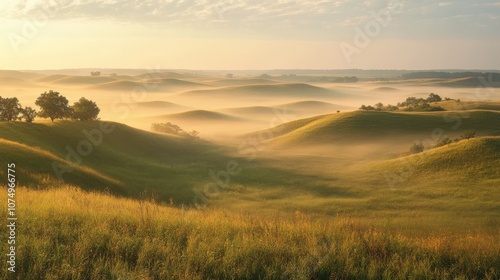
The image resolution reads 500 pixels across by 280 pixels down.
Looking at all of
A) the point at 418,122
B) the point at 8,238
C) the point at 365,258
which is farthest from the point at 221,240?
the point at 418,122

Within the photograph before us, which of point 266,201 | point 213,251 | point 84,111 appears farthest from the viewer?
point 84,111

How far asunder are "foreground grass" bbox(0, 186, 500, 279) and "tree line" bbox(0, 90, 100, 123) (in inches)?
1975

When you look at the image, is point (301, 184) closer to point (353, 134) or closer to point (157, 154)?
point (157, 154)

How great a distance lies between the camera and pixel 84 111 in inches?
2854

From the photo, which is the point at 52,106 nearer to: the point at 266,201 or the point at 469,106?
the point at 266,201

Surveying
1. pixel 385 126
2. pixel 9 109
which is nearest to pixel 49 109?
pixel 9 109

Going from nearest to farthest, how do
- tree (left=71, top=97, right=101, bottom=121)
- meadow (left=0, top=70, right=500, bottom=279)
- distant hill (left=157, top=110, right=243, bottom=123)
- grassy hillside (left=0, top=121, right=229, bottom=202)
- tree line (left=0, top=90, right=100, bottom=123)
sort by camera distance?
1. meadow (left=0, top=70, right=500, bottom=279)
2. grassy hillside (left=0, top=121, right=229, bottom=202)
3. tree line (left=0, top=90, right=100, bottom=123)
4. tree (left=71, top=97, right=101, bottom=121)
5. distant hill (left=157, top=110, right=243, bottom=123)

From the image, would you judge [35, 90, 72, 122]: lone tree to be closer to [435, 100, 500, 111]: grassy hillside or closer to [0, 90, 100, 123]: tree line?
[0, 90, 100, 123]: tree line

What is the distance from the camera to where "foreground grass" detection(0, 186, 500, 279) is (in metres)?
9.66

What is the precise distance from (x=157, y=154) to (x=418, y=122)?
63.8 meters

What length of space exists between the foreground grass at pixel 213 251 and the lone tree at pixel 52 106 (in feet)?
193

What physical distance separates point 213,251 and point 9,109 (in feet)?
186

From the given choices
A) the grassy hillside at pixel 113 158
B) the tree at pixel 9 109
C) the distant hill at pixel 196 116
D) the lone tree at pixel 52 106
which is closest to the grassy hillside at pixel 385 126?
the grassy hillside at pixel 113 158

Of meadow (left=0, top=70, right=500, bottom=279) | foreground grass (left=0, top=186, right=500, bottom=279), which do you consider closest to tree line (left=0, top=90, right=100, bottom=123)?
meadow (left=0, top=70, right=500, bottom=279)
